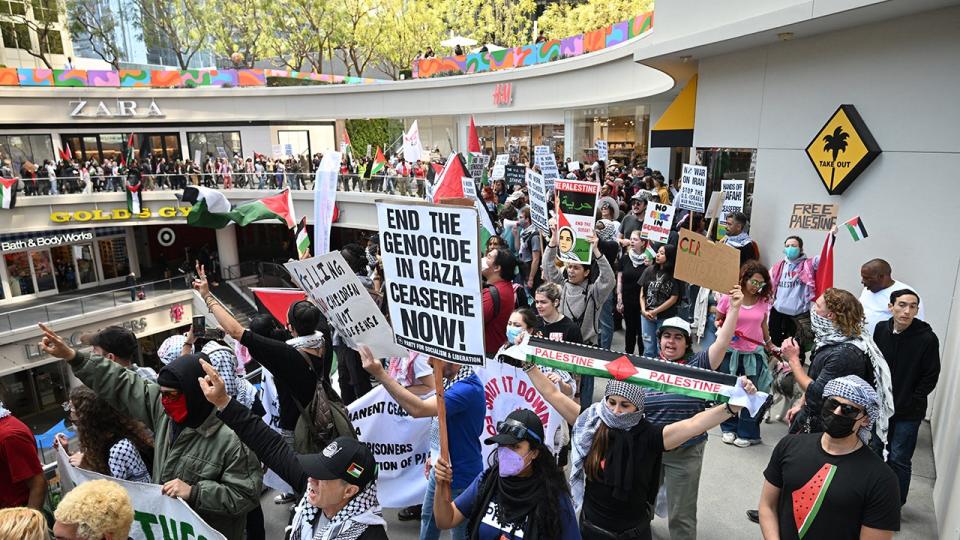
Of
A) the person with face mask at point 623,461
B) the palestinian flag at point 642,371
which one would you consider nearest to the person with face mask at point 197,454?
the palestinian flag at point 642,371

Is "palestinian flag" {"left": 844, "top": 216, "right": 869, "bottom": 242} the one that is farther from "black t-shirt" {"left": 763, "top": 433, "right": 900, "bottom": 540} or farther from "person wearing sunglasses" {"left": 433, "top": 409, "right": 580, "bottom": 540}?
"person wearing sunglasses" {"left": 433, "top": 409, "right": 580, "bottom": 540}

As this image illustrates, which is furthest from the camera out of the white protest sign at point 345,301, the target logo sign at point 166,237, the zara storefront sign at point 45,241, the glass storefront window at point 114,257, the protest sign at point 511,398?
the target logo sign at point 166,237

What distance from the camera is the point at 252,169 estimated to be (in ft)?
98.0

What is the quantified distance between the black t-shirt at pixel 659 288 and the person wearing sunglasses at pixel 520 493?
4316mm

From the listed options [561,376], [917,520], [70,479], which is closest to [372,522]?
[561,376]

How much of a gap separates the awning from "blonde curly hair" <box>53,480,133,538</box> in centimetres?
1116

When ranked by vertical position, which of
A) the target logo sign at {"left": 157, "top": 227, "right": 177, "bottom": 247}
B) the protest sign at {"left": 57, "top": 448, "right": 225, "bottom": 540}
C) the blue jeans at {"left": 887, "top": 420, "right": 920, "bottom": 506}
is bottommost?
the target logo sign at {"left": 157, "top": 227, "right": 177, "bottom": 247}

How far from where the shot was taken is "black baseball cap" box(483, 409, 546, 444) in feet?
9.52

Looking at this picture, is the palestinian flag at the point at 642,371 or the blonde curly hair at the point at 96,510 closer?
the blonde curly hair at the point at 96,510

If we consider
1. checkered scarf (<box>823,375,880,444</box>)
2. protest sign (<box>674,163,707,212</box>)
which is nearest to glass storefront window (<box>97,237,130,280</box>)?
protest sign (<box>674,163,707,212</box>)

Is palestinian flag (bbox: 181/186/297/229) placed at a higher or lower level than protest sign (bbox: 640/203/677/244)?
lower

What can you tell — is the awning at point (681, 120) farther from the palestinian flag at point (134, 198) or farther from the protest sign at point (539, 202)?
the palestinian flag at point (134, 198)

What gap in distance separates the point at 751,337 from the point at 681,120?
24.2 ft

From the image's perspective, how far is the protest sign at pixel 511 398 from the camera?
5.06 m
